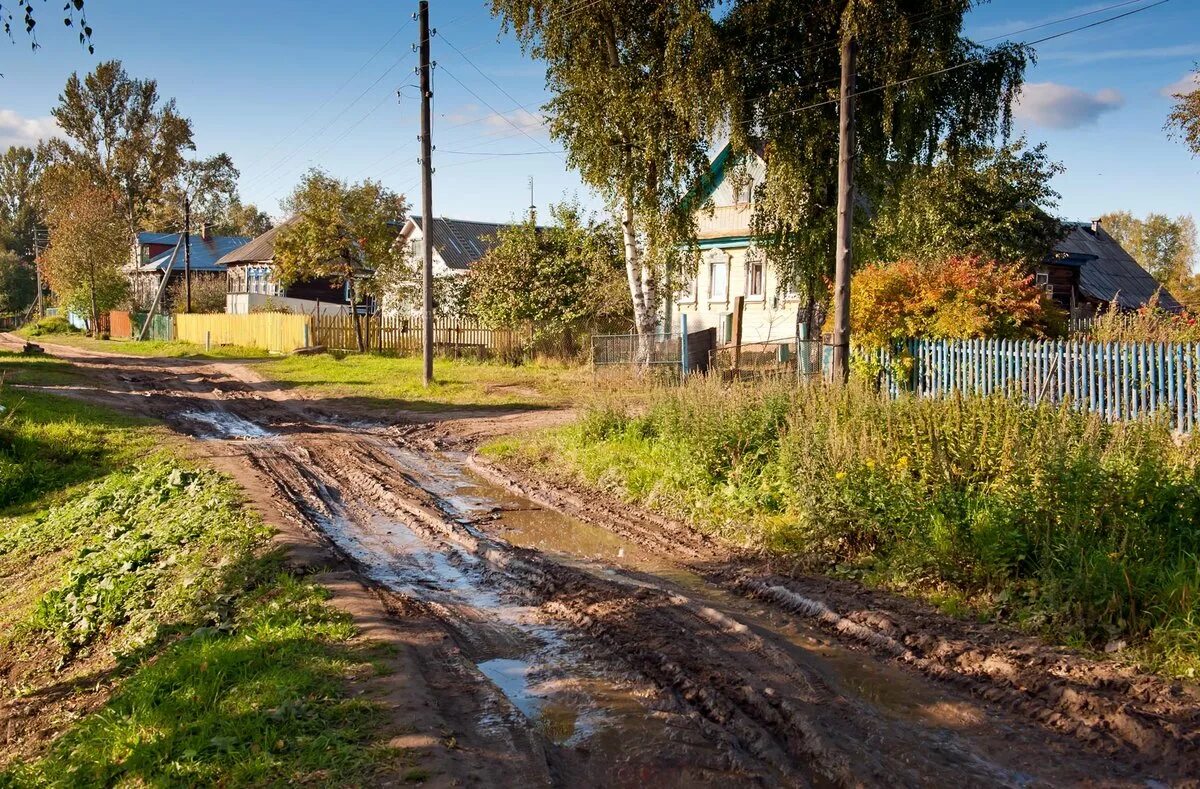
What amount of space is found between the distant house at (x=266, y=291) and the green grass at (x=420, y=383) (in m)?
25.7

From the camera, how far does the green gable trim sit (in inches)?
1231

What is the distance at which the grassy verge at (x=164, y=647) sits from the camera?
474 cm

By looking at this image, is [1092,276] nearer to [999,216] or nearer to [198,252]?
[999,216]

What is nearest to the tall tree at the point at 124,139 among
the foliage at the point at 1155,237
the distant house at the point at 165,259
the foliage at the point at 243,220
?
the distant house at the point at 165,259

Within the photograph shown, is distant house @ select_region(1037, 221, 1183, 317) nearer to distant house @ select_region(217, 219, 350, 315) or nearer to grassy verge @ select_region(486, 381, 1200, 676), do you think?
grassy verge @ select_region(486, 381, 1200, 676)

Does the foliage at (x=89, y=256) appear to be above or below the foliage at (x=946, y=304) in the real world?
above

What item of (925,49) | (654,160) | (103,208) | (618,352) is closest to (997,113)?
(925,49)

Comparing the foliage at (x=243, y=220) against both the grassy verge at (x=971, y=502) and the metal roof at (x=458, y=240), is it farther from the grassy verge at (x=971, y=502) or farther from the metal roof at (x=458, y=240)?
the grassy verge at (x=971, y=502)

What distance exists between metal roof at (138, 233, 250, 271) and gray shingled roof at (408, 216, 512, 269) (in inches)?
898

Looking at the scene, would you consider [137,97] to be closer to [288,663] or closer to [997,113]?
[997,113]

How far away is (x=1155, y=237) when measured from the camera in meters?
90.9

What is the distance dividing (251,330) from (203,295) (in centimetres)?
1977

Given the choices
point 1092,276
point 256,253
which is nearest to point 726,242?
point 1092,276

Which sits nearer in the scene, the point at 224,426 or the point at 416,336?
the point at 224,426
